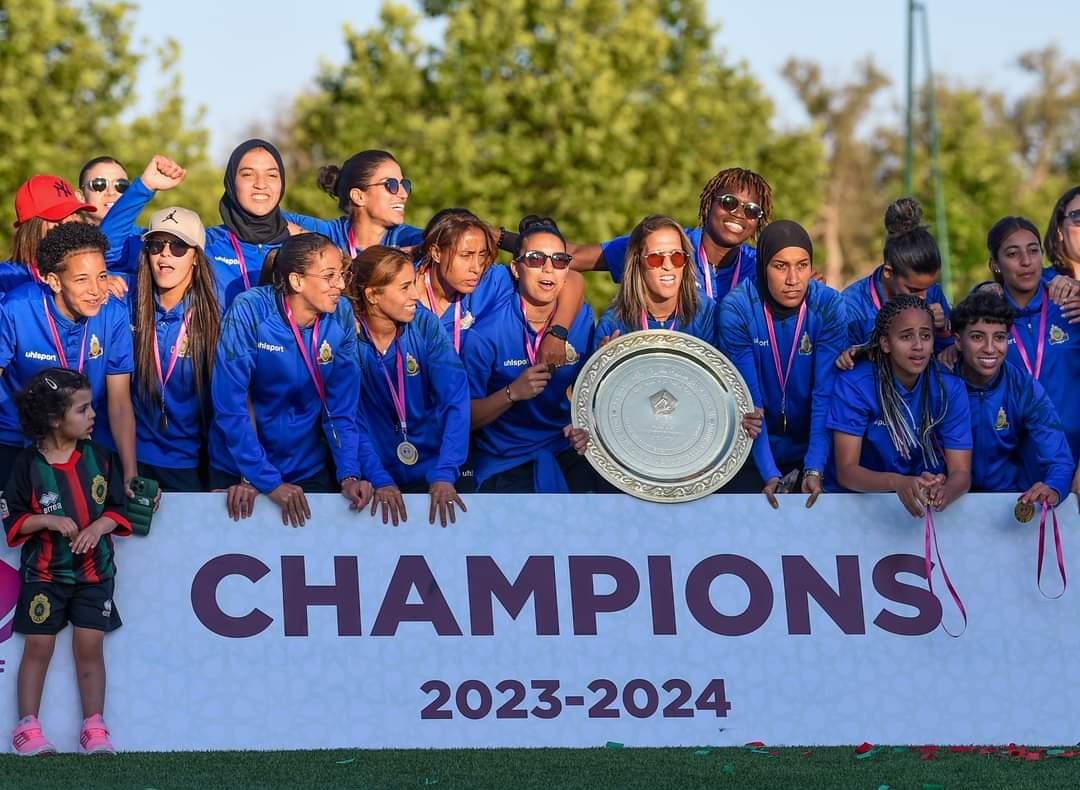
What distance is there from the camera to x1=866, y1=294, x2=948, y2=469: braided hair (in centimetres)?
725

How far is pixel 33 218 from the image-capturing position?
8031 mm

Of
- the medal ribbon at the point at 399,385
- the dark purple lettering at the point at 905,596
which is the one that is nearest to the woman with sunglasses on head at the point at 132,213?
the medal ribbon at the point at 399,385

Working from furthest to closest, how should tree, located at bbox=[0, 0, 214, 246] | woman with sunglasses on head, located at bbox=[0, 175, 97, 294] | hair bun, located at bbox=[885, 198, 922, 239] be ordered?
tree, located at bbox=[0, 0, 214, 246] < hair bun, located at bbox=[885, 198, 922, 239] < woman with sunglasses on head, located at bbox=[0, 175, 97, 294]

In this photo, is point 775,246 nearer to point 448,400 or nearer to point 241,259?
point 448,400

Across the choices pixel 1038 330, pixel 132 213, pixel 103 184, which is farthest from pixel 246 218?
pixel 1038 330

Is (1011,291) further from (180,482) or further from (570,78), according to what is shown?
(570,78)

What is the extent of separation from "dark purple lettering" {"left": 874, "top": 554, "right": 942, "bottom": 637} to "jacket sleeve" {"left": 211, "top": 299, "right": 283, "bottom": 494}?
250 cm

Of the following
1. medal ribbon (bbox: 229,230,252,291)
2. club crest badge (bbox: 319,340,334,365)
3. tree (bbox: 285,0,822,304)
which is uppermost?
tree (bbox: 285,0,822,304)

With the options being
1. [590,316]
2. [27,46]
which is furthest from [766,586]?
[27,46]

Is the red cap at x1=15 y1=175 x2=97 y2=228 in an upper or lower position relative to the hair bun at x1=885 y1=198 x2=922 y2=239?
upper

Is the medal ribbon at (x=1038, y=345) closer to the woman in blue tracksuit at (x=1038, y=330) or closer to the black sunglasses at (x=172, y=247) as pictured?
the woman in blue tracksuit at (x=1038, y=330)

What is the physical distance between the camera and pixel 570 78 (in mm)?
27328

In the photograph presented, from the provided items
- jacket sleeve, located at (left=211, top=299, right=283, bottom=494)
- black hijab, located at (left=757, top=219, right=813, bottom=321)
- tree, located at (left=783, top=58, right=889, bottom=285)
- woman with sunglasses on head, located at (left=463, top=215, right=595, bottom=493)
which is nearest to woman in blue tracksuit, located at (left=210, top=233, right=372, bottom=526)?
jacket sleeve, located at (left=211, top=299, right=283, bottom=494)

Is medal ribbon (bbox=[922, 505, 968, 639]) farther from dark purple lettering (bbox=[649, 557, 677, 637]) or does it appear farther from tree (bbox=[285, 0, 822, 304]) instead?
tree (bbox=[285, 0, 822, 304])
